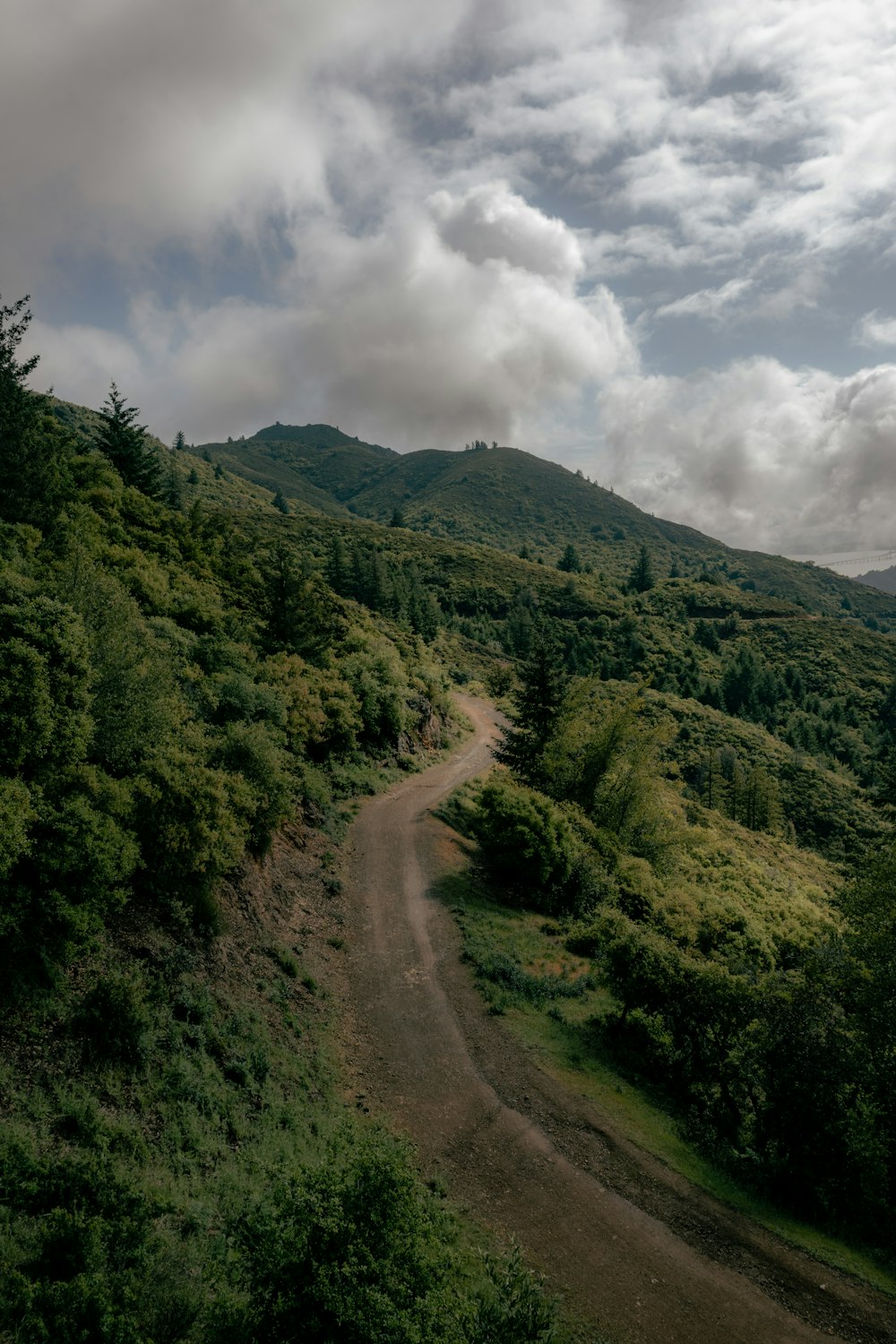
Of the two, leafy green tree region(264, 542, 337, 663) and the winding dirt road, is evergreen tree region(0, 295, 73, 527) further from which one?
the winding dirt road

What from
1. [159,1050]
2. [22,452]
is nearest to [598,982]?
[159,1050]

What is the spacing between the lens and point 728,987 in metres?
14.9

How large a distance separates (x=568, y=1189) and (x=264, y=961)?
834 centimetres

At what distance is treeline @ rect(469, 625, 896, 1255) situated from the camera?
12930mm

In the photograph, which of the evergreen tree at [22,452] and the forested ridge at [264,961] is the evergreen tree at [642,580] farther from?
the evergreen tree at [22,452]

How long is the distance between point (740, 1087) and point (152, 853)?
46.6ft

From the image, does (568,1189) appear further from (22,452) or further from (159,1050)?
(22,452)

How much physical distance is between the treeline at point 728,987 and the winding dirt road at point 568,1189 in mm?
1965

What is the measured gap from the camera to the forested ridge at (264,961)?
272 inches

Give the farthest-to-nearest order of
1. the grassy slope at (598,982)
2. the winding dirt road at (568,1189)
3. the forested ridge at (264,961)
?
1. the grassy slope at (598,982)
2. the winding dirt road at (568,1189)
3. the forested ridge at (264,961)

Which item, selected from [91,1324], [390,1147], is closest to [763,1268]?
[390,1147]

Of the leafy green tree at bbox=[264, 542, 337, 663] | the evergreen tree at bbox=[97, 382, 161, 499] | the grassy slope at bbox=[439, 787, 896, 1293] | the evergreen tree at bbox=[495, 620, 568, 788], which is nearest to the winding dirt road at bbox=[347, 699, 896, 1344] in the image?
the grassy slope at bbox=[439, 787, 896, 1293]

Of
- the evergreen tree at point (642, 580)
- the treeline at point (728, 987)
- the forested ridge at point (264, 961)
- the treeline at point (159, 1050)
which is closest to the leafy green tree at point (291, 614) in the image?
the forested ridge at point (264, 961)

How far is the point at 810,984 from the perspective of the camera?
16.0 meters
